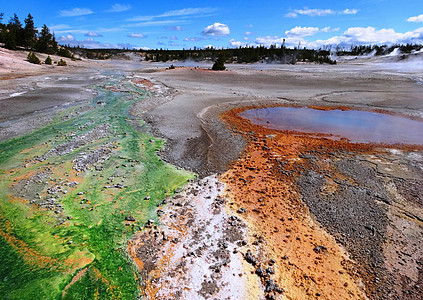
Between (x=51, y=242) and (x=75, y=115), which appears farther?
(x=75, y=115)

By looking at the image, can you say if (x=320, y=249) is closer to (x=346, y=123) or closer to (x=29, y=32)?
(x=346, y=123)

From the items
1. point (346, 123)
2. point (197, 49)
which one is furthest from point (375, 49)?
point (346, 123)

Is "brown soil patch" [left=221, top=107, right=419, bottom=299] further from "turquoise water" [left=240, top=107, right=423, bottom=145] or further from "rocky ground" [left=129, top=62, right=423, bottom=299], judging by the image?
"turquoise water" [left=240, top=107, right=423, bottom=145]

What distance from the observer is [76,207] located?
20.8 ft

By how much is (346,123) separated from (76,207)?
13501 millimetres

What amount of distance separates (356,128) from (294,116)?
136 inches

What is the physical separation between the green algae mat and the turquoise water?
7.08 metres

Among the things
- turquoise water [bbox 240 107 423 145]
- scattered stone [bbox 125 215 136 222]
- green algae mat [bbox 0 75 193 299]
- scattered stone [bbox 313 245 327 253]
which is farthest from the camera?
turquoise water [bbox 240 107 423 145]

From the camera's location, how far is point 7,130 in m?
11.1

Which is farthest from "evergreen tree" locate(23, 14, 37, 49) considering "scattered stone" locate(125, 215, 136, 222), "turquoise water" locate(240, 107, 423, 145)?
"scattered stone" locate(125, 215, 136, 222)

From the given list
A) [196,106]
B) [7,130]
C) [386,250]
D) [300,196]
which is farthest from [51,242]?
[196,106]

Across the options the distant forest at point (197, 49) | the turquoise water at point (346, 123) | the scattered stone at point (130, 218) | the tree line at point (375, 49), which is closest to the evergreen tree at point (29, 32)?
the distant forest at point (197, 49)

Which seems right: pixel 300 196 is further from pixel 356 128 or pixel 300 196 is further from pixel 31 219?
pixel 356 128

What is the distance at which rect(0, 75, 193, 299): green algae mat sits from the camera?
4496 mm
